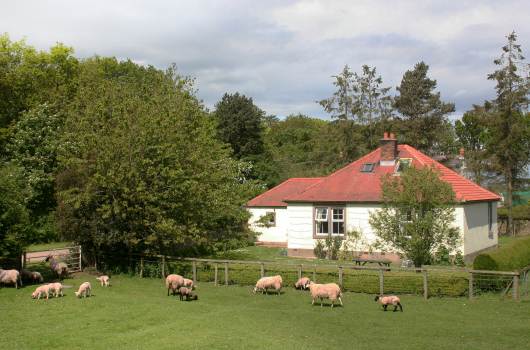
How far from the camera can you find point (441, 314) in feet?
44.6

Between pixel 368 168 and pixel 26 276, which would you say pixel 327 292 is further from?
pixel 368 168

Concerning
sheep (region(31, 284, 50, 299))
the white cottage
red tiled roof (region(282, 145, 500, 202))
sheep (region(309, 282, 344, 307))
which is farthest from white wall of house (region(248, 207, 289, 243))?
sheep (region(31, 284, 50, 299))

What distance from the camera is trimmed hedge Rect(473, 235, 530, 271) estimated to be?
17.2 m

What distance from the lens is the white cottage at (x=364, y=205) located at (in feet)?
84.3

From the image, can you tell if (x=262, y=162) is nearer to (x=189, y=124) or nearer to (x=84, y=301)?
(x=189, y=124)

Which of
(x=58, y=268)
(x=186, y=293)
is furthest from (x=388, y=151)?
(x=58, y=268)

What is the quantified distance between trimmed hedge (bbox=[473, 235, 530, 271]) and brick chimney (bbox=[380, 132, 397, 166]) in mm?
9871

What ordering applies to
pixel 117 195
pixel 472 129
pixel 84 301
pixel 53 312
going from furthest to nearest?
1. pixel 472 129
2. pixel 117 195
3. pixel 84 301
4. pixel 53 312

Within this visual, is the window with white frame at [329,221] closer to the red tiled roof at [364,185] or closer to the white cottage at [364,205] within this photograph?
the white cottage at [364,205]

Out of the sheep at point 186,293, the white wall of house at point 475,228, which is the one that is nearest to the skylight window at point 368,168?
the white wall of house at point 475,228

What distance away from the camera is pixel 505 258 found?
1803 cm

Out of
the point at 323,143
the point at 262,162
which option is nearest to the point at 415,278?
the point at 323,143

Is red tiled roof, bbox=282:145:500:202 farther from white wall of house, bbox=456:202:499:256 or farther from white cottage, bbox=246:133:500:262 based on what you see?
white wall of house, bbox=456:202:499:256

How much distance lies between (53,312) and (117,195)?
26.6ft
